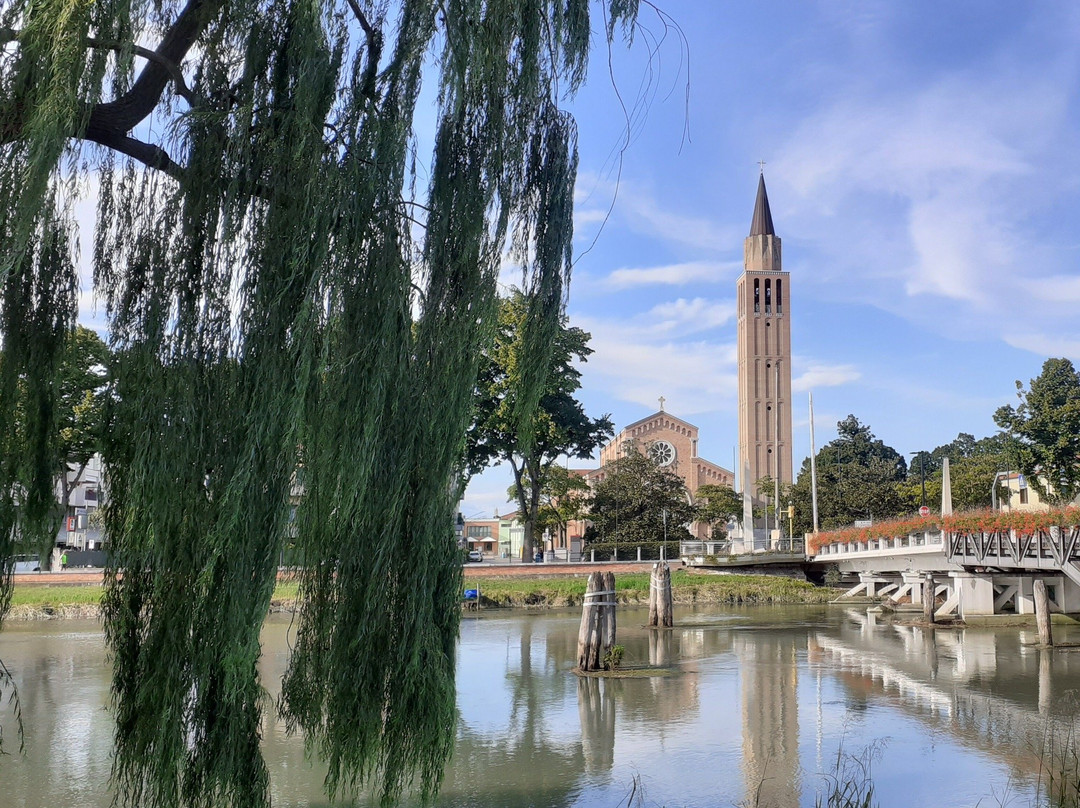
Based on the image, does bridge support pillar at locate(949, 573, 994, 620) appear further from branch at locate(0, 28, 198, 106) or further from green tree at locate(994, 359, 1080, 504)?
branch at locate(0, 28, 198, 106)

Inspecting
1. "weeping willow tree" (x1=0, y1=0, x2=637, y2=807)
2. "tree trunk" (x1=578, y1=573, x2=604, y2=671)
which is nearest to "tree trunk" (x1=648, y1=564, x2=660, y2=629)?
"tree trunk" (x1=578, y1=573, x2=604, y2=671)

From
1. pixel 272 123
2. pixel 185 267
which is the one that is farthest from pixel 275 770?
pixel 272 123

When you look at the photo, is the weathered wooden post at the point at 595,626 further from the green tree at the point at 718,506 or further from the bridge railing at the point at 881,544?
the green tree at the point at 718,506

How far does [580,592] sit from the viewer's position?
1531 inches

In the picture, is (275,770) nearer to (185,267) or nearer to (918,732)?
(185,267)

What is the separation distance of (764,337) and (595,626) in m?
68.4

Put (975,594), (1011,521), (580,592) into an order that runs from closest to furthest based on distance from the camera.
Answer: (1011,521), (975,594), (580,592)

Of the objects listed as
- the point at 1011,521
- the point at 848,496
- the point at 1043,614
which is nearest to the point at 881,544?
the point at 1011,521

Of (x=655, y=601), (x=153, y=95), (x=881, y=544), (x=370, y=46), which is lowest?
(x=655, y=601)

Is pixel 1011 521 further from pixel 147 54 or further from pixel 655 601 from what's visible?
pixel 147 54

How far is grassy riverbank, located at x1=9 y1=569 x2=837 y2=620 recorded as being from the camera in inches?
1368

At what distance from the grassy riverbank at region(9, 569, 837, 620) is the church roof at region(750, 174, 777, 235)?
48583 mm

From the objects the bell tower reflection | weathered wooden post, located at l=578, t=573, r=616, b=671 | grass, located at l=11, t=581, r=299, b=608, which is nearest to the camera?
the bell tower reflection


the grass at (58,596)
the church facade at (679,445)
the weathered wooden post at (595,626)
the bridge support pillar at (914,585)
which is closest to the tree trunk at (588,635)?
the weathered wooden post at (595,626)
